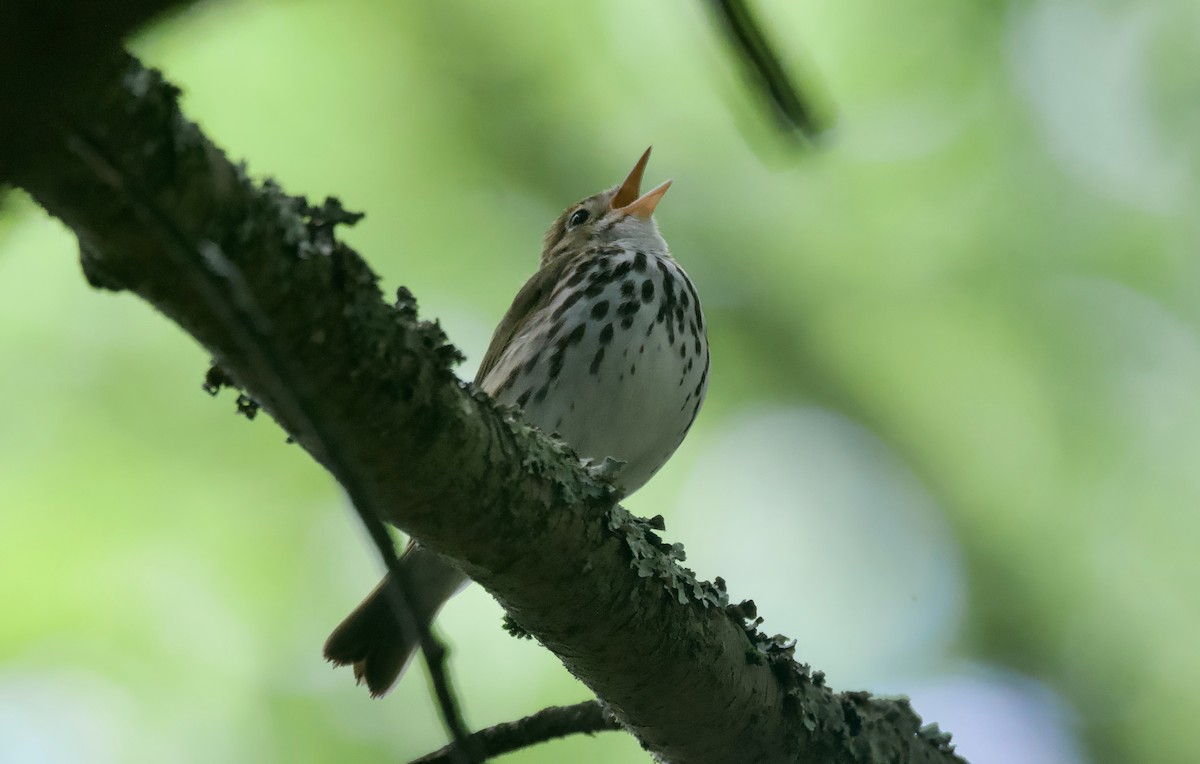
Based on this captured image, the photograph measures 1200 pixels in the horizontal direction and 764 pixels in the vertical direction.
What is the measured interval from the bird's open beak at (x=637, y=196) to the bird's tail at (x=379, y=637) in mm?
2253

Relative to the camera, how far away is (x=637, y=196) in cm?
611

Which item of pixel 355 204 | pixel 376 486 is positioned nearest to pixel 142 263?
pixel 376 486

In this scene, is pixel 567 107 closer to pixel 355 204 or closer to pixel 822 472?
pixel 355 204

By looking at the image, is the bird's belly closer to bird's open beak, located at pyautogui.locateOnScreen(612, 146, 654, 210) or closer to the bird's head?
the bird's head

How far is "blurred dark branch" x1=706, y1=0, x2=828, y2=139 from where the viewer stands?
129cm

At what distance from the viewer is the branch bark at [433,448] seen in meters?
1.53

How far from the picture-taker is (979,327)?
686cm

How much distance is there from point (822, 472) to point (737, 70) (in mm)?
6205

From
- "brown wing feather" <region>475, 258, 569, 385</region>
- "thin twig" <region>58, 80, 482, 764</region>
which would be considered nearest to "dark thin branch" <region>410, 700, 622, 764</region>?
"thin twig" <region>58, 80, 482, 764</region>

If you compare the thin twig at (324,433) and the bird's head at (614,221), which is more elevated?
the bird's head at (614,221)

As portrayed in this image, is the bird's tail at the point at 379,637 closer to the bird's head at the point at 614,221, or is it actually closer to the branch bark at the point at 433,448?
the branch bark at the point at 433,448

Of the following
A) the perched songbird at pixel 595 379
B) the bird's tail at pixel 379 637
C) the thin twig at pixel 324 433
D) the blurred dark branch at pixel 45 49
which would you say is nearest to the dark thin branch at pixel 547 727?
the perched songbird at pixel 595 379

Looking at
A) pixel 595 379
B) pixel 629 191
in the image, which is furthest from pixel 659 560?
pixel 629 191

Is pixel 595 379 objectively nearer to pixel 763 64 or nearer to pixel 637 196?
pixel 637 196
